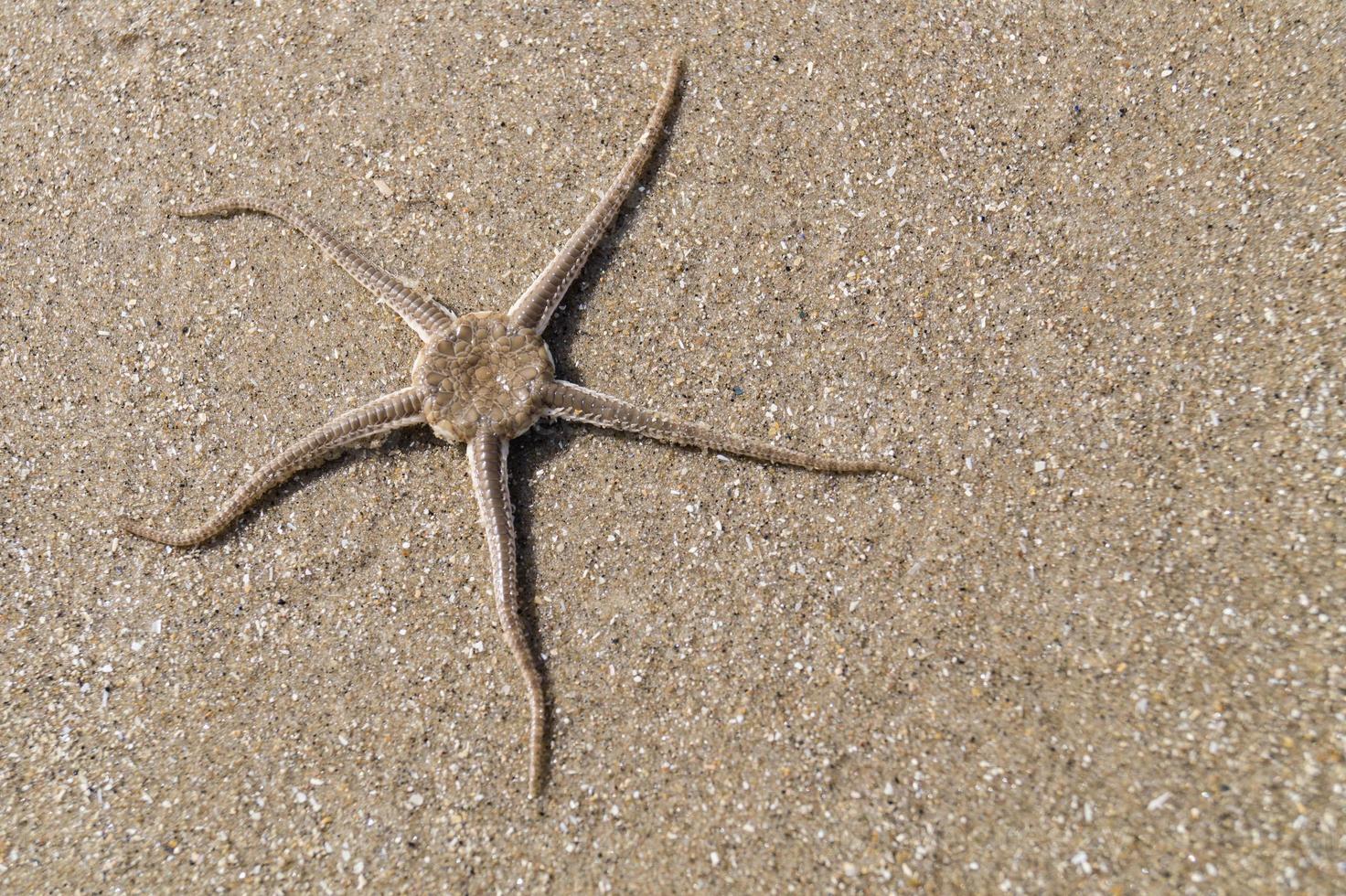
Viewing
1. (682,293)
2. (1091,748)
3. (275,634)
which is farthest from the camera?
(682,293)

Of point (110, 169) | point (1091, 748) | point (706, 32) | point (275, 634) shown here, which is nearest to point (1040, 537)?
point (1091, 748)

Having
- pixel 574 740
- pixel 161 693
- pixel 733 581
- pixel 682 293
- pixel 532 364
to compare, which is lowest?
pixel 161 693

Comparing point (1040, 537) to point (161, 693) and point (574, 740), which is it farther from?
point (161, 693)

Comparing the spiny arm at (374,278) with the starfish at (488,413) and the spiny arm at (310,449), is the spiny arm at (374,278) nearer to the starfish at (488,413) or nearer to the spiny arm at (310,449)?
the starfish at (488,413)

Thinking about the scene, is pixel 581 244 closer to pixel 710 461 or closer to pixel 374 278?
pixel 374 278

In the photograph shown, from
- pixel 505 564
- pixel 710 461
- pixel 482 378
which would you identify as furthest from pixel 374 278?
pixel 710 461

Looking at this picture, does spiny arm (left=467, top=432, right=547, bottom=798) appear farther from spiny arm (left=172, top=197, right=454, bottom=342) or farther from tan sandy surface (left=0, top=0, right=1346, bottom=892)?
spiny arm (left=172, top=197, right=454, bottom=342)
